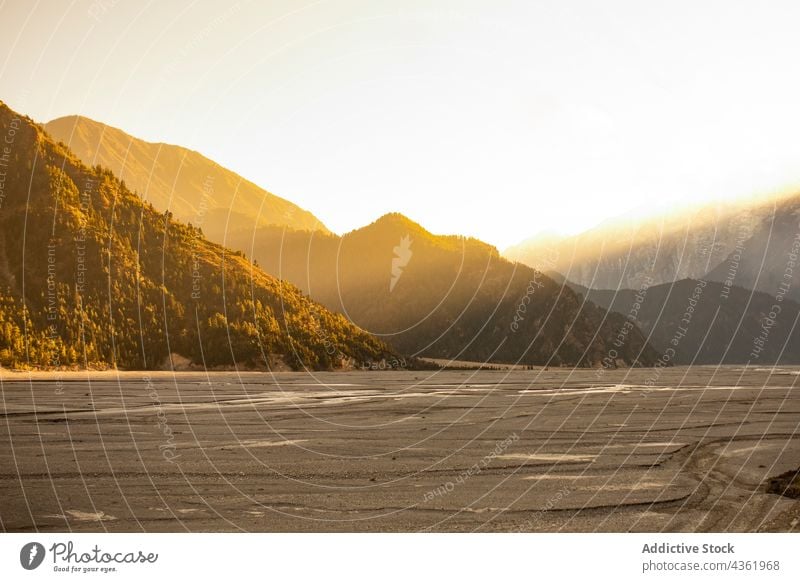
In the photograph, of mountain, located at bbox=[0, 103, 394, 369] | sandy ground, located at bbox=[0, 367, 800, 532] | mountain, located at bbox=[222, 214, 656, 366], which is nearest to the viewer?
sandy ground, located at bbox=[0, 367, 800, 532]

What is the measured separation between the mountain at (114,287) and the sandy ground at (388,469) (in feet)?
139

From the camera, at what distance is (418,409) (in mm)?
34375

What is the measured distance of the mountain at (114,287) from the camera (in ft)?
234

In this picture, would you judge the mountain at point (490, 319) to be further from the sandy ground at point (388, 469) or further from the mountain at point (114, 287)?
the sandy ground at point (388, 469)

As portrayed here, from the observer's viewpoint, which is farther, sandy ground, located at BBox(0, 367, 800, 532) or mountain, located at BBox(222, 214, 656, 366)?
mountain, located at BBox(222, 214, 656, 366)

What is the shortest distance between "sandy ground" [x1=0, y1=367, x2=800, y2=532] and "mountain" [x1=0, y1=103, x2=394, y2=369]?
139ft

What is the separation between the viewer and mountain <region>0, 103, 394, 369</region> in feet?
234

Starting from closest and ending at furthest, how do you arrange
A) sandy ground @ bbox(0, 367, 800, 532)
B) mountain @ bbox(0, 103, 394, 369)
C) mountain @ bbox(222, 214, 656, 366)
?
sandy ground @ bbox(0, 367, 800, 532) → mountain @ bbox(0, 103, 394, 369) → mountain @ bbox(222, 214, 656, 366)

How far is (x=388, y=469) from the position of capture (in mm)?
16484

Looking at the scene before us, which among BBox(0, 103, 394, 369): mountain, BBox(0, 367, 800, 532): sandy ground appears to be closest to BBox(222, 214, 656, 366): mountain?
BBox(0, 103, 394, 369): mountain

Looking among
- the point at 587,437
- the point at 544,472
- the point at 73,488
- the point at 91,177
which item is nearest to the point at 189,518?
the point at 73,488

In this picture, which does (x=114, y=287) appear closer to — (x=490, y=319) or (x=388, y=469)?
(x=388, y=469)

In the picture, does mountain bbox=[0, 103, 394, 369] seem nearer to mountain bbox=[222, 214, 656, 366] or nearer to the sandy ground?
the sandy ground
